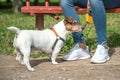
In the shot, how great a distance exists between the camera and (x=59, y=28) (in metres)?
5.99

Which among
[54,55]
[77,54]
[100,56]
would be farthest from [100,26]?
[54,55]

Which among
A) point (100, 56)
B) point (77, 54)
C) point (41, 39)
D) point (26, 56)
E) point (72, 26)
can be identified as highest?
point (72, 26)

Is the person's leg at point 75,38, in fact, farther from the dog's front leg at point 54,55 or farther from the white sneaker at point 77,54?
the dog's front leg at point 54,55

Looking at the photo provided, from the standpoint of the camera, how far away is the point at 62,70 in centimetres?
580

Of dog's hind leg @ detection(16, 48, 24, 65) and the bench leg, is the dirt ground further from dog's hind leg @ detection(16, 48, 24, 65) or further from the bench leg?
the bench leg

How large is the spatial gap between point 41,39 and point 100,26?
2.84 feet

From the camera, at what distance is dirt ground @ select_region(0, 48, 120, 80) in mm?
5473

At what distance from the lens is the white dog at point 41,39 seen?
5.68m

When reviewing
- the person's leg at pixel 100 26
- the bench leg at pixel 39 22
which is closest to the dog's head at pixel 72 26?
the person's leg at pixel 100 26

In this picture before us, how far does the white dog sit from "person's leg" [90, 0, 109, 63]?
317 mm

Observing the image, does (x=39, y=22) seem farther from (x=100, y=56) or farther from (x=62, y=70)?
(x=62, y=70)

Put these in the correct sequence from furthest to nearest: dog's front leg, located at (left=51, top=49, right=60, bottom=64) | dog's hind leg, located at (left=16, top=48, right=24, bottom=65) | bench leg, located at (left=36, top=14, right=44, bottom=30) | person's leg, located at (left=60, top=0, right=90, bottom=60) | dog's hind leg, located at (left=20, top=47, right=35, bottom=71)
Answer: bench leg, located at (left=36, top=14, right=44, bottom=30)
person's leg, located at (left=60, top=0, right=90, bottom=60)
dog's front leg, located at (left=51, top=49, right=60, bottom=64)
dog's hind leg, located at (left=16, top=48, right=24, bottom=65)
dog's hind leg, located at (left=20, top=47, right=35, bottom=71)

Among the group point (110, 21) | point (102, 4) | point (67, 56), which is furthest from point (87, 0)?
point (110, 21)

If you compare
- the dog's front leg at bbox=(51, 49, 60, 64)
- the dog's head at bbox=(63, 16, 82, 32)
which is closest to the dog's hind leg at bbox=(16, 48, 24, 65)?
the dog's front leg at bbox=(51, 49, 60, 64)
